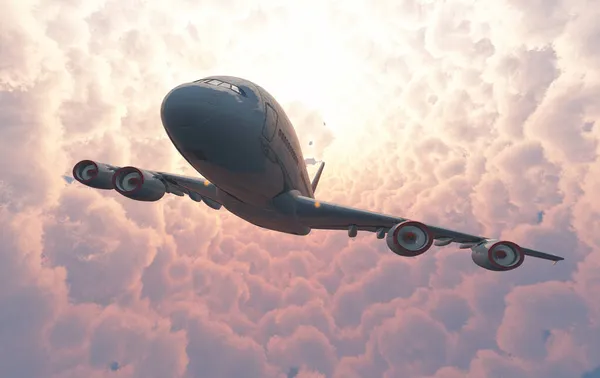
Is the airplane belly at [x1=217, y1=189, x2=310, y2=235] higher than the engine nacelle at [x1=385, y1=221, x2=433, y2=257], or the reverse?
the engine nacelle at [x1=385, y1=221, x2=433, y2=257]

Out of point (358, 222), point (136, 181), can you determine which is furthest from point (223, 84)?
point (358, 222)

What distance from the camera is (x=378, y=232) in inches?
830

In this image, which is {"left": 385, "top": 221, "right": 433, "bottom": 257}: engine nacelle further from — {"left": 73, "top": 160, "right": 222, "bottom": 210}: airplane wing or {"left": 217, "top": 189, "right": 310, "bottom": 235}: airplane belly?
{"left": 73, "top": 160, "right": 222, "bottom": 210}: airplane wing

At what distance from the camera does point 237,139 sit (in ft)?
48.9

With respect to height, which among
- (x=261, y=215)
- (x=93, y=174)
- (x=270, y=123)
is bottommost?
(x=93, y=174)

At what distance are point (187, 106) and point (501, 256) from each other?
15883 millimetres

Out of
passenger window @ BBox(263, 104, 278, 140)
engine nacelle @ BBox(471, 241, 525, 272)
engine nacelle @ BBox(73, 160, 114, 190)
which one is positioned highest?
passenger window @ BBox(263, 104, 278, 140)

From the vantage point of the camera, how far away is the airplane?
14.4 m

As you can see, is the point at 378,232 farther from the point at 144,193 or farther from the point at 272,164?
the point at 144,193

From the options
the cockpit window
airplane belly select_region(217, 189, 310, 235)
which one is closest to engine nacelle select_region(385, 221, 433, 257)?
airplane belly select_region(217, 189, 310, 235)

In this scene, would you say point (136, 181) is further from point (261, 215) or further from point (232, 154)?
point (232, 154)

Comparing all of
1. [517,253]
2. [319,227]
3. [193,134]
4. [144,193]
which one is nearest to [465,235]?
[517,253]

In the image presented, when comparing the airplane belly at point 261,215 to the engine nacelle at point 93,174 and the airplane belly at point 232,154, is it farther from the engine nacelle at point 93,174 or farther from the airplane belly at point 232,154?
the engine nacelle at point 93,174

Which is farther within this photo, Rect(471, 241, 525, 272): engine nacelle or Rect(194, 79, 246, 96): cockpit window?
Rect(471, 241, 525, 272): engine nacelle
